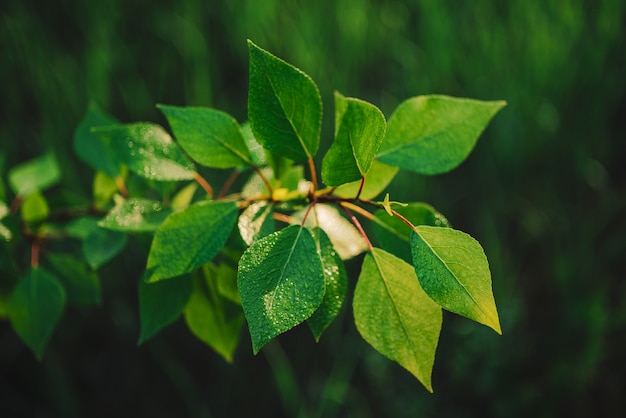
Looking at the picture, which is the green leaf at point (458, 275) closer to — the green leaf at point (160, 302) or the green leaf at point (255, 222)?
the green leaf at point (255, 222)

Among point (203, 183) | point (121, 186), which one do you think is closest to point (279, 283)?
point (203, 183)

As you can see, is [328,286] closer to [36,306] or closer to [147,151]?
[147,151]

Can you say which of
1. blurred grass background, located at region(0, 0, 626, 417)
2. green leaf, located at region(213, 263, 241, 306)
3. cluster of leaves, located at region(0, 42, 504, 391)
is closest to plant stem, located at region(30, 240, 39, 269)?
cluster of leaves, located at region(0, 42, 504, 391)

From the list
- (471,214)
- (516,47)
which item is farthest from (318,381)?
(516,47)

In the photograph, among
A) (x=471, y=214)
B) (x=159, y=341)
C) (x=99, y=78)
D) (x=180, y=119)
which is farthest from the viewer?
(x=471, y=214)

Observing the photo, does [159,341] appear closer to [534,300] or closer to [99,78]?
[99,78]

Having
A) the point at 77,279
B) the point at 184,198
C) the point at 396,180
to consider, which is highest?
the point at 184,198

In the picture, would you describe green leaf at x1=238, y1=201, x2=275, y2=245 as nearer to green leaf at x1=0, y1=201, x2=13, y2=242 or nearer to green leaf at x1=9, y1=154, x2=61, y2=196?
green leaf at x1=0, y1=201, x2=13, y2=242
